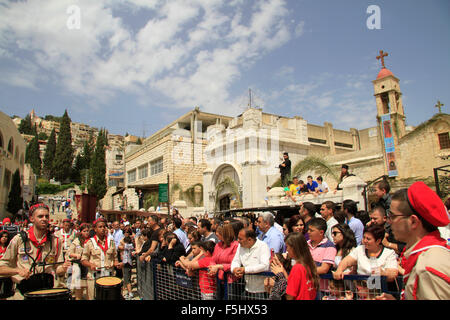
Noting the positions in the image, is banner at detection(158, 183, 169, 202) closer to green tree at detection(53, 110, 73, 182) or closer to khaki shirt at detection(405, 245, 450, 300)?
khaki shirt at detection(405, 245, 450, 300)

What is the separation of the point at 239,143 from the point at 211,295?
15.0 m

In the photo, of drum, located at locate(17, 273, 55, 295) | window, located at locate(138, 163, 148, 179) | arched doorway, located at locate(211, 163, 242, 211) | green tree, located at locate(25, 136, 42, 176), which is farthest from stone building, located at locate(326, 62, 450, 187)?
green tree, located at locate(25, 136, 42, 176)

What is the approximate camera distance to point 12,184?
28.1 m

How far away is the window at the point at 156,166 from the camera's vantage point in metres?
28.6

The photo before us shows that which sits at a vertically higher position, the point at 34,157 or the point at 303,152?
the point at 34,157

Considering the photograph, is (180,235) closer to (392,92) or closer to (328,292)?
(328,292)

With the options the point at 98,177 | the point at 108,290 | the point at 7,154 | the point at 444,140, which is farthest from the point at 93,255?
the point at 98,177

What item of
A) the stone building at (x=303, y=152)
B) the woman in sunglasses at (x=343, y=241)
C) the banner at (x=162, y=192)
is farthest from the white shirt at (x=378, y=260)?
the banner at (x=162, y=192)

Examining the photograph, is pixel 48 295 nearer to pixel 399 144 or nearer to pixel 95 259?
pixel 95 259

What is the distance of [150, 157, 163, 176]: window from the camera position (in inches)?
1126

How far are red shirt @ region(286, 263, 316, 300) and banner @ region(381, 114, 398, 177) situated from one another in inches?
600

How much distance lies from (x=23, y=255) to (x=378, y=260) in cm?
442

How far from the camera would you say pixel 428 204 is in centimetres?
174
